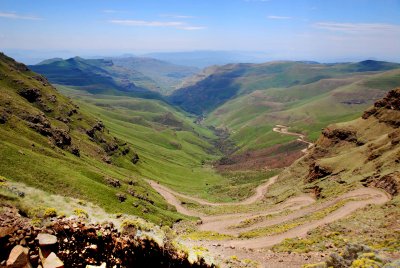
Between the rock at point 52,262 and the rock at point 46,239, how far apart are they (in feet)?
3.90

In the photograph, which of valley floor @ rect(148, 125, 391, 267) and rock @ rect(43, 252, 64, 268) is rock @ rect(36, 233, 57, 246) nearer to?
rock @ rect(43, 252, 64, 268)

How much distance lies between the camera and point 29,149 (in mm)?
123938

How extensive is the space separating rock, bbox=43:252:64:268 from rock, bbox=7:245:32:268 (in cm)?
103

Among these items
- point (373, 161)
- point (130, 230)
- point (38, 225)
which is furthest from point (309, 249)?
point (373, 161)

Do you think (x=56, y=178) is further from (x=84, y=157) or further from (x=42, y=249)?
(x=42, y=249)

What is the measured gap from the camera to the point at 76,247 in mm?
24844

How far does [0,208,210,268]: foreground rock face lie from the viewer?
21.7 metres

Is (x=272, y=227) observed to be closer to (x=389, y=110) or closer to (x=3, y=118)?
(x=389, y=110)

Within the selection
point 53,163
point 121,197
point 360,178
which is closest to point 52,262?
point 53,163

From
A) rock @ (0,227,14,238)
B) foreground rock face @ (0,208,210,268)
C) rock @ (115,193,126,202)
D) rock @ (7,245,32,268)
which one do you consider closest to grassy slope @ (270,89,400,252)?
foreground rock face @ (0,208,210,268)

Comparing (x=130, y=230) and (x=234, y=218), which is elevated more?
(x=130, y=230)

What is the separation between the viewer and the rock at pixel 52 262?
21.5 metres

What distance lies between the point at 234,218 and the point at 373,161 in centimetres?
5240

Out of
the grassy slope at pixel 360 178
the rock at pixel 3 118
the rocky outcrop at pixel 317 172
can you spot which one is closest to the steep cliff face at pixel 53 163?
the rock at pixel 3 118
